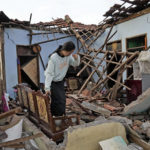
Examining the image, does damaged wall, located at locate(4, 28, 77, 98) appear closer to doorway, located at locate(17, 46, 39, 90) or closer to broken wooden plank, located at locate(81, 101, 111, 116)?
doorway, located at locate(17, 46, 39, 90)

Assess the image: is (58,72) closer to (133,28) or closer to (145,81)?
(145,81)

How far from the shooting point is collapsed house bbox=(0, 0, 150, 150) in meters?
5.20

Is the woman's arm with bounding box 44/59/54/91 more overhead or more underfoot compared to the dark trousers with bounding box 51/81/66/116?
more overhead

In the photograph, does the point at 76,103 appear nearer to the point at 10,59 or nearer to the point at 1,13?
the point at 10,59

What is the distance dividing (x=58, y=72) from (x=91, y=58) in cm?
391

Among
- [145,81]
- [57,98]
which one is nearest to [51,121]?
[57,98]

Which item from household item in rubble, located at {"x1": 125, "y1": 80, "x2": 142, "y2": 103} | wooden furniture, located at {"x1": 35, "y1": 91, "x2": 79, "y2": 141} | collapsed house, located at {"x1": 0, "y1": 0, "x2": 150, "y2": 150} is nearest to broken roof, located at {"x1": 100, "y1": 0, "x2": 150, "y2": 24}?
collapsed house, located at {"x1": 0, "y1": 0, "x2": 150, "y2": 150}

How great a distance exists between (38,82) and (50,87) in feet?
18.9

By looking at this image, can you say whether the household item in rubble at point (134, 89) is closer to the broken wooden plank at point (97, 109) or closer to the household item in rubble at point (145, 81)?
the household item in rubble at point (145, 81)

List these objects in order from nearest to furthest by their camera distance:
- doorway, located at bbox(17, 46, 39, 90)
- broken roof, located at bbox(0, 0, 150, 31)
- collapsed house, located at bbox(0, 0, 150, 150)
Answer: collapsed house, located at bbox(0, 0, 150, 150)
broken roof, located at bbox(0, 0, 150, 31)
doorway, located at bbox(17, 46, 39, 90)

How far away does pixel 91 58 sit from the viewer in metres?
7.25

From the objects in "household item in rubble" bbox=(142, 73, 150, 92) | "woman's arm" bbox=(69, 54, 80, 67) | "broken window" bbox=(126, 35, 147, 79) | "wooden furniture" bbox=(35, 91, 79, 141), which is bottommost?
"wooden furniture" bbox=(35, 91, 79, 141)

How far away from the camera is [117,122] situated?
2752mm

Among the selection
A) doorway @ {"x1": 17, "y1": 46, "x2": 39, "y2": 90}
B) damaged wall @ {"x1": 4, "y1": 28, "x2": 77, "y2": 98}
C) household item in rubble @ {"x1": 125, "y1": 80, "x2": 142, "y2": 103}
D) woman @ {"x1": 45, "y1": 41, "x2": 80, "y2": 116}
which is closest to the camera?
woman @ {"x1": 45, "y1": 41, "x2": 80, "y2": 116}
